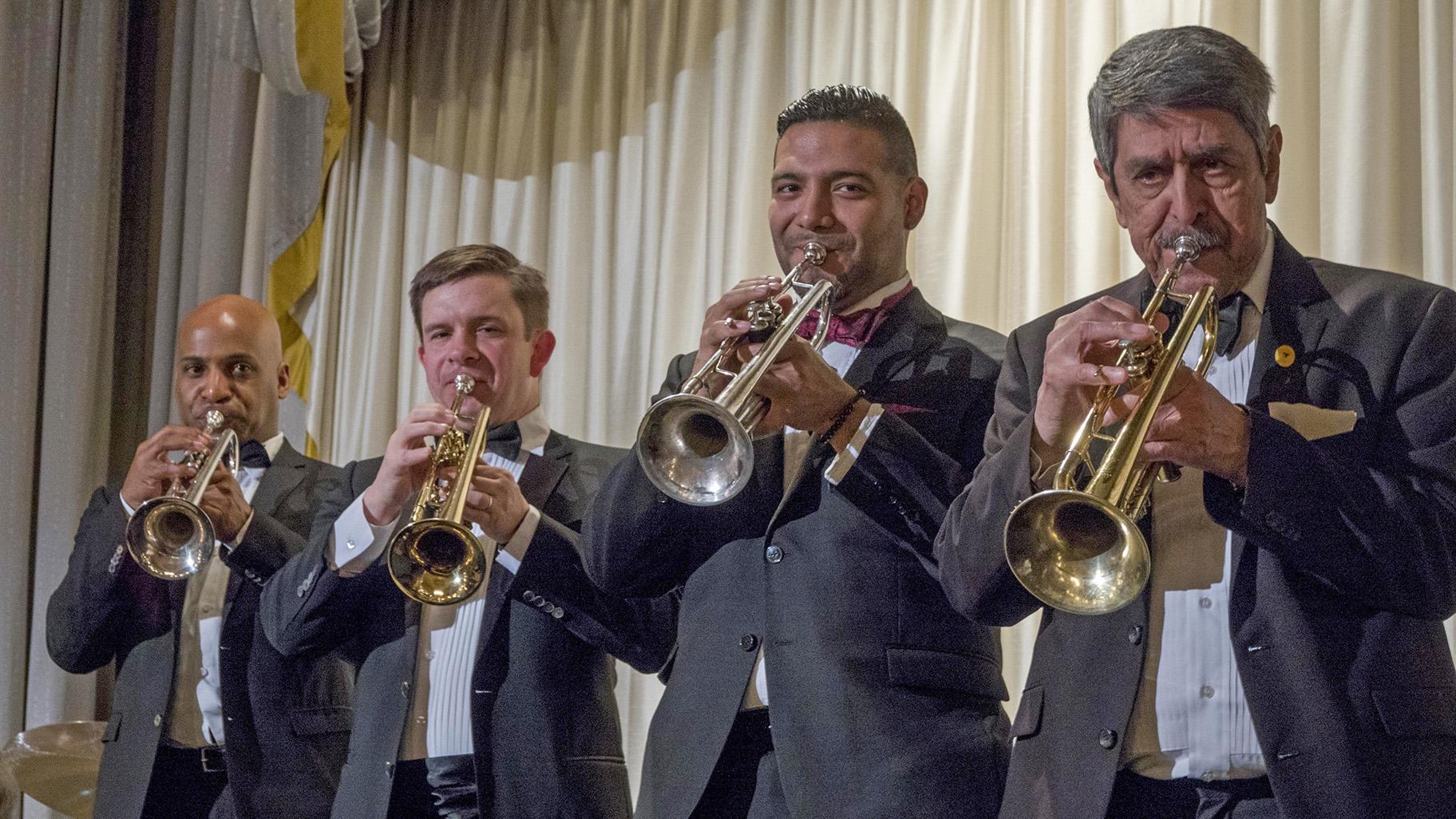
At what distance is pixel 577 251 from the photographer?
4.98 metres

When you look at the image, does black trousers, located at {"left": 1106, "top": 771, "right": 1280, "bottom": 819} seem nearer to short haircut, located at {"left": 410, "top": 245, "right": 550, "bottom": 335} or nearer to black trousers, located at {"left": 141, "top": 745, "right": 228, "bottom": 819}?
short haircut, located at {"left": 410, "top": 245, "right": 550, "bottom": 335}

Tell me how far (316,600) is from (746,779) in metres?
1.15

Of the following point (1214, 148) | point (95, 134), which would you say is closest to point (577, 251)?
point (95, 134)

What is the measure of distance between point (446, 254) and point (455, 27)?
2.02m

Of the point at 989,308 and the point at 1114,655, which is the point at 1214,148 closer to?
the point at 1114,655

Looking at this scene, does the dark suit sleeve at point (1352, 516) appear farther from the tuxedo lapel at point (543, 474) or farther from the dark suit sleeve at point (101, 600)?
the dark suit sleeve at point (101, 600)

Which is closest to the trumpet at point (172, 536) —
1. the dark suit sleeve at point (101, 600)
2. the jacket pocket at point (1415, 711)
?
the dark suit sleeve at point (101, 600)

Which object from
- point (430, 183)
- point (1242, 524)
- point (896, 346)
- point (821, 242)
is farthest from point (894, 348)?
point (430, 183)

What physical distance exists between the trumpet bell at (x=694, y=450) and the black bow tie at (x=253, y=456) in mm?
1828

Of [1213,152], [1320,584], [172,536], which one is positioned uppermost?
[1213,152]

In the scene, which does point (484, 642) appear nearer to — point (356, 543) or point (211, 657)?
point (356, 543)

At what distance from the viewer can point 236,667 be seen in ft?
11.5

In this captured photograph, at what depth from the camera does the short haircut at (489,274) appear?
3.41 metres

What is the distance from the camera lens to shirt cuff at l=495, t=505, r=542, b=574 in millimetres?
2941
